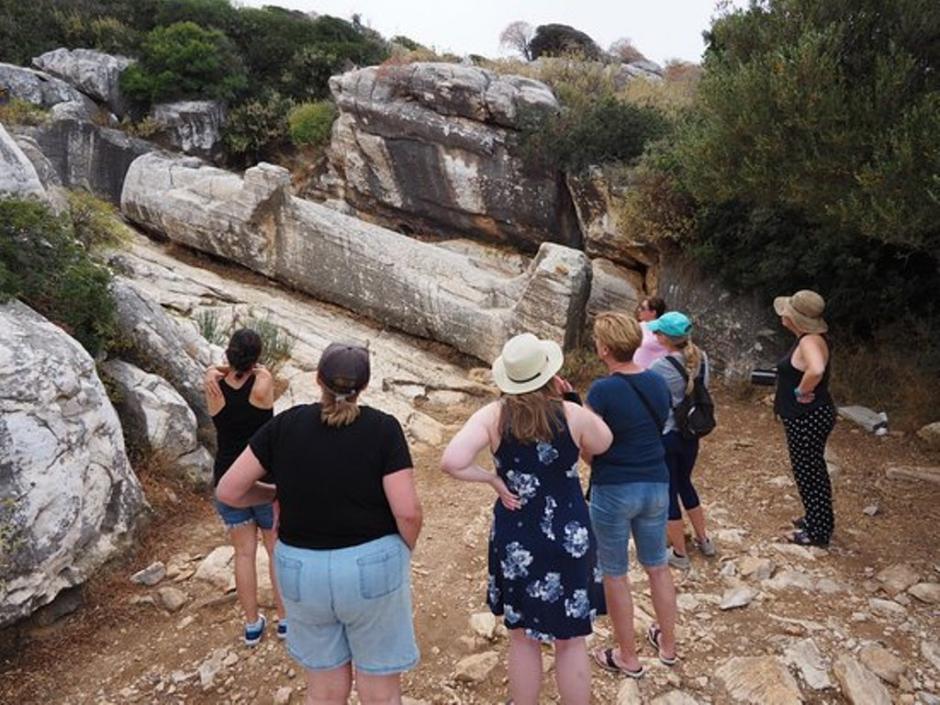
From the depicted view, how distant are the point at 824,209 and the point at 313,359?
5.94m

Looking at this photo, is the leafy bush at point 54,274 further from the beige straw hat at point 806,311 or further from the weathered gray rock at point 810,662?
the weathered gray rock at point 810,662

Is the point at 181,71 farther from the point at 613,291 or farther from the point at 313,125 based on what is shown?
the point at 613,291

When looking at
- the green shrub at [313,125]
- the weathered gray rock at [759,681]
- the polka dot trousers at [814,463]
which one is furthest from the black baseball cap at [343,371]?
the green shrub at [313,125]

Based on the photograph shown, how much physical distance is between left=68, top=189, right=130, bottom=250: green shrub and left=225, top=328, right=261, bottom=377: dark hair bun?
6.13 meters

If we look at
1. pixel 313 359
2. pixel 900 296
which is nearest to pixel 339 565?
pixel 313 359

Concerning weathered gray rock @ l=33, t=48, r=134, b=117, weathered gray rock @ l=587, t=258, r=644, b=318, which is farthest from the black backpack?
weathered gray rock @ l=33, t=48, r=134, b=117

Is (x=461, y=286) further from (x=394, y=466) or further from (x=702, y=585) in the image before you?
(x=394, y=466)

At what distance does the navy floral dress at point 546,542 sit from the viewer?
2.68 m

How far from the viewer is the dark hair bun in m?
3.46

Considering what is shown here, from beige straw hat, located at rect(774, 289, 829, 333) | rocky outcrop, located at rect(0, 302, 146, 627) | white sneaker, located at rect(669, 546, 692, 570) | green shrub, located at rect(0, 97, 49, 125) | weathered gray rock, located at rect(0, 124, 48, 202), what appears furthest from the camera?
green shrub, located at rect(0, 97, 49, 125)

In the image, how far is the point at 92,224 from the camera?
9.16 meters

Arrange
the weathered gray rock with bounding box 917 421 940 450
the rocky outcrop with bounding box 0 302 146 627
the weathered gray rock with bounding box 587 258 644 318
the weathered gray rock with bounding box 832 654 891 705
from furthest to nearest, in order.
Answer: the weathered gray rock with bounding box 587 258 644 318
the weathered gray rock with bounding box 917 421 940 450
the rocky outcrop with bounding box 0 302 146 627
the weathered gray rock with bounding box 832 654 891 705

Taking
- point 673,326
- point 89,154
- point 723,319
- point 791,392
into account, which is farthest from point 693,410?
point 89,154

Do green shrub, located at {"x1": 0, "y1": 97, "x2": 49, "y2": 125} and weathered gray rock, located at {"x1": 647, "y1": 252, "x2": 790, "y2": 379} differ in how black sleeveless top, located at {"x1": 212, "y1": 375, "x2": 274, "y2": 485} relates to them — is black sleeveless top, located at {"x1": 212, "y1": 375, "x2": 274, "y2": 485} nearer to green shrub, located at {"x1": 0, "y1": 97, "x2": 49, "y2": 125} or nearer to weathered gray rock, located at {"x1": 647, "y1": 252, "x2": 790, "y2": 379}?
weathered gray rock, located at {"x1": 647, "y1": 252, "x2": 790, "y2": 379}
